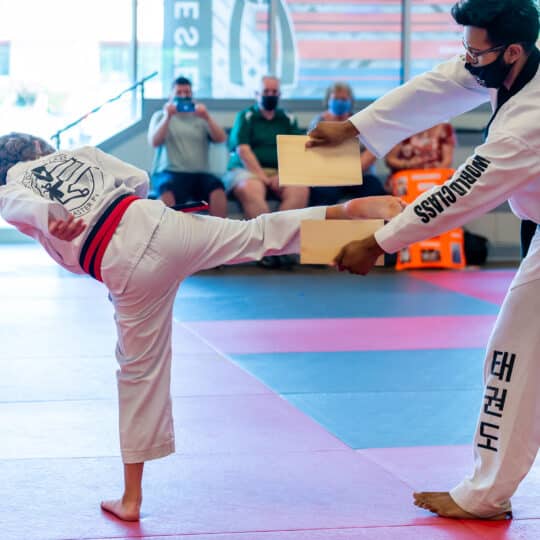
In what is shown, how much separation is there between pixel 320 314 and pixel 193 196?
9.60 feet

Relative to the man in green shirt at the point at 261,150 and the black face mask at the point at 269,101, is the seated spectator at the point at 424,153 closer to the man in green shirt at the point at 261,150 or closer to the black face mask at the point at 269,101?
the man in green shirt at the point at 261,150

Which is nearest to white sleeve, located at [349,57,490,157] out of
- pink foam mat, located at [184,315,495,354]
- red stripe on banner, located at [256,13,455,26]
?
pink foam mat, located at [184,315,495,354]

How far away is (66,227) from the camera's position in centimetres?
308

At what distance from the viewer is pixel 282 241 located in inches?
129

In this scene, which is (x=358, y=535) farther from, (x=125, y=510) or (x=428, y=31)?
(x=428, y=31)

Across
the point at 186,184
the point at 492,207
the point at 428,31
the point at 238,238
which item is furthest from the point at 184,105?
the point at 492,207

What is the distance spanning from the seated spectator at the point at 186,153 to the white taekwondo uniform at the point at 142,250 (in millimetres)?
6473

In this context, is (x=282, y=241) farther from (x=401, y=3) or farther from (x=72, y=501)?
(x=401, y=3)

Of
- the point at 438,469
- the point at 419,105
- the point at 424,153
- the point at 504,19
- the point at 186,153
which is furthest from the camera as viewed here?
the point at 424,153

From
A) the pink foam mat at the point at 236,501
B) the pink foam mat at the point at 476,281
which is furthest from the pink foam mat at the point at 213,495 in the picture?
the pink foam mat at the point at 476,281

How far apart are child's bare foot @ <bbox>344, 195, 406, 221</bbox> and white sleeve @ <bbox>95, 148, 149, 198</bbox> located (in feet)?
2.31

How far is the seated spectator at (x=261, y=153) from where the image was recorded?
987 centimetres

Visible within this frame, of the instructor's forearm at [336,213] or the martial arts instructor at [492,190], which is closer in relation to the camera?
the martial arts instructor at [492,190]

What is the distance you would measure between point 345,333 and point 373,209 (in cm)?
357
